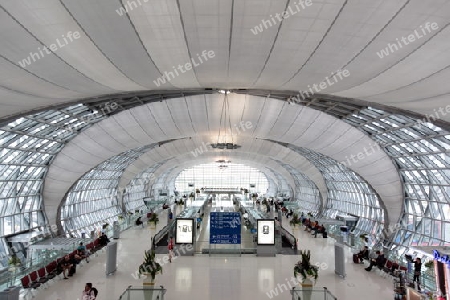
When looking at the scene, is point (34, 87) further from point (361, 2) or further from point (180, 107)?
point (180, 107)

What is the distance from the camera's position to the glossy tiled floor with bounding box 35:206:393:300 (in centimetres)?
1171

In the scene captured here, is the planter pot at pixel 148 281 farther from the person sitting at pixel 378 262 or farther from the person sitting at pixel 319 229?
the person sitting at pixel 319 229

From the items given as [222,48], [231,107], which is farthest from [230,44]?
[231,107]

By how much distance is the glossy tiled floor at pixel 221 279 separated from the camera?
11.7 metres

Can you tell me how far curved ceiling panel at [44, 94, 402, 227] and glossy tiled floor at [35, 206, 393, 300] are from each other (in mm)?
12168

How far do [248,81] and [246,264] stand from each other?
8.65m

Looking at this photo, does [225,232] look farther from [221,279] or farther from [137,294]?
[137,294]

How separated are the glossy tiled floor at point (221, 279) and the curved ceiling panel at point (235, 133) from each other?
1217cm

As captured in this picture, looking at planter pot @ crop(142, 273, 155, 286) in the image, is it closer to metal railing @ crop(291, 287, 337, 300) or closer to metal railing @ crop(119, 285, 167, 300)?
metal railing @ crop(119, 285, 167, 300)

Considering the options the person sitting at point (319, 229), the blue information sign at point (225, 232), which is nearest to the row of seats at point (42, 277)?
the blue information sign at point (225, 232)

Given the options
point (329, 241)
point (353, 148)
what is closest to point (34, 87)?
point (329, 241)

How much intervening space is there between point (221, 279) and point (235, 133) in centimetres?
2219

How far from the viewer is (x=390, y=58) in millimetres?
10477

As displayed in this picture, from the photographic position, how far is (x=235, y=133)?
3462cm
